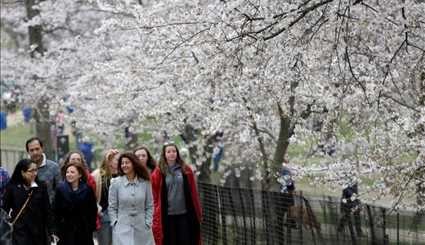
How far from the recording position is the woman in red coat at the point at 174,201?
12.3 metres

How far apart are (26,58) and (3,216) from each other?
52.0ft

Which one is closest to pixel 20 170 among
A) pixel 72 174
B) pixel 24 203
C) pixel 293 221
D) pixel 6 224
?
pixel 24 203

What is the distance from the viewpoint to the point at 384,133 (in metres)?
13.0

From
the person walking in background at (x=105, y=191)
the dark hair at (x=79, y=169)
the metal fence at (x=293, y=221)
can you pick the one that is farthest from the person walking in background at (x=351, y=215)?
the dark hair at (x=79, y=169)

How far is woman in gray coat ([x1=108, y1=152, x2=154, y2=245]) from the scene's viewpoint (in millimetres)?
11266

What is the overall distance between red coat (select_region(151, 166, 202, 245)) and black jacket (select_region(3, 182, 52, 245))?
5.55ft

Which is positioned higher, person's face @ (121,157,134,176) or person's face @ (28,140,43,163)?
person's face @ (28,140,43,163)

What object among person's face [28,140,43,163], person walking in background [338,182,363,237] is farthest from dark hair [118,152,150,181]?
person walking in background [338,182,363,237]

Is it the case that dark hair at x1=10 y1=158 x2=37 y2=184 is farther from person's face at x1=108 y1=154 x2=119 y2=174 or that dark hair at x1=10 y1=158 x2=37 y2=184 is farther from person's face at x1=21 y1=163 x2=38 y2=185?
person's face at x1=108 y1=154 x2=119 y2=174

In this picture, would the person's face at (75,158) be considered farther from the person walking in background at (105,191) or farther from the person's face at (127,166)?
the person's face at (127,166)

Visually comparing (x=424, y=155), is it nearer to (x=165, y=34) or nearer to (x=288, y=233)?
(x=288, y=233)

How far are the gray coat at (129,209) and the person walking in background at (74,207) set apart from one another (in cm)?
28

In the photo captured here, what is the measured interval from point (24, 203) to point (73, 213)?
0.60 m

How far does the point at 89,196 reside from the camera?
1132cm
